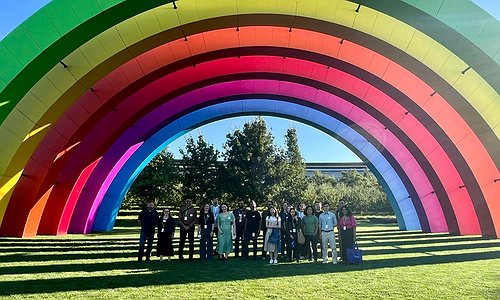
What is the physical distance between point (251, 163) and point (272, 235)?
72.8 ft

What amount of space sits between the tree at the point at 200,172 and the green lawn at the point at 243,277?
19990mm

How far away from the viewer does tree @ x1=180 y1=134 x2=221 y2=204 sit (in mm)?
33281

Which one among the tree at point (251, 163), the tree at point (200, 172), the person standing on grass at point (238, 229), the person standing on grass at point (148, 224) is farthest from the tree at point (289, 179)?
the person standing on grass at point (148, 224)

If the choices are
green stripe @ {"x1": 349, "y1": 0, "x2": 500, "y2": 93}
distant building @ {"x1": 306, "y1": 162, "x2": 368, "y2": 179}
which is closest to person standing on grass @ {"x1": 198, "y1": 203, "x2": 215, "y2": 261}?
green stripe @ {"x1": 349, "y1": 0, "x2": 500, "y2": 93}

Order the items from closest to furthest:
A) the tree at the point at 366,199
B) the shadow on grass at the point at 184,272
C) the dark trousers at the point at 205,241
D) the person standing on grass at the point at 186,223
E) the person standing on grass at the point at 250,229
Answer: the shadow on grass at the point at 184,272 < the dark trousers at the point at 205,241 < the person standing on grass at the point at 186,223 < the person standing on grass at the point at 250,229 < the tree at the point at 366,199

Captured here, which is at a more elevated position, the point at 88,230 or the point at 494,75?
the point at 494,75

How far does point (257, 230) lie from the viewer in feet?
41.7

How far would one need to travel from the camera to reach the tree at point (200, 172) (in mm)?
33281

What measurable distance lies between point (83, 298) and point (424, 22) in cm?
1139

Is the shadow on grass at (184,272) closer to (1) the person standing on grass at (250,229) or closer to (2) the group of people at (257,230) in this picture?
(2) the group of people at (257,230)

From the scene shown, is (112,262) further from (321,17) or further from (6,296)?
(321,17)

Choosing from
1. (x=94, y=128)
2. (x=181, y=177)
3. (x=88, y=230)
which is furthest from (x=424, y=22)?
(x=181, y=177)

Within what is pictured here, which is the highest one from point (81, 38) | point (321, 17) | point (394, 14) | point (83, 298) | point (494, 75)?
point (321, 17)

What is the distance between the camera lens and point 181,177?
34281mm
